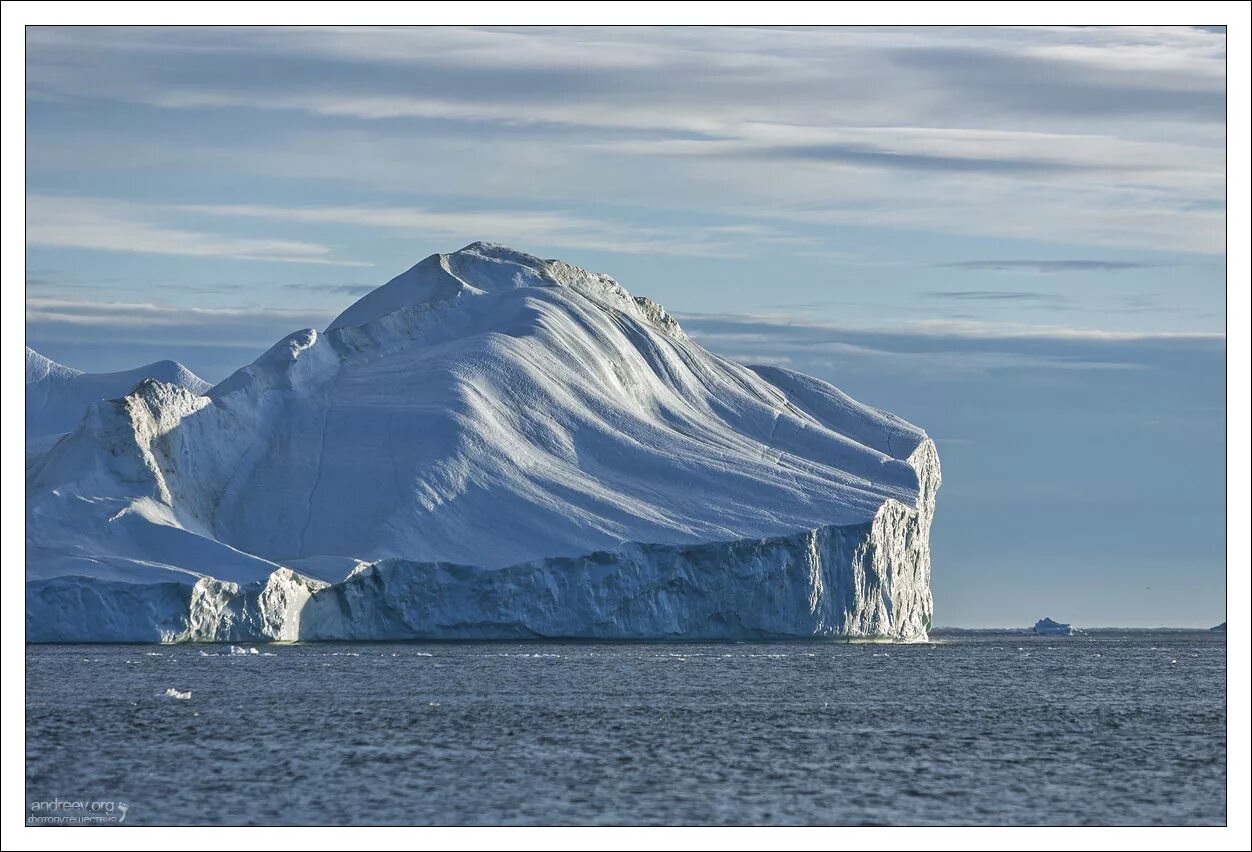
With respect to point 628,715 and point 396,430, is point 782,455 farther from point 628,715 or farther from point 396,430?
point 628,715

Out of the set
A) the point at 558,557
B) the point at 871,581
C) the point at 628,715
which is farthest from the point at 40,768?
the point at 871,581

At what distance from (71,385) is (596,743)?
251 feet

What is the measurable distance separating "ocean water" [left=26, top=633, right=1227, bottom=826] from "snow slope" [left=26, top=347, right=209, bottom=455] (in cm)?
4145

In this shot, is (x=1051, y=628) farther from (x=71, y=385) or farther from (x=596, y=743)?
(x=596, y=743)

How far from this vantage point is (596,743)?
131 ft

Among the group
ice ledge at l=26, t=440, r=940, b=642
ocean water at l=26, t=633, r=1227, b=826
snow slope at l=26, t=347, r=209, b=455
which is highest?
snow slope at l=26, t=347, r=209, b=455

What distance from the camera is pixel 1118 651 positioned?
106 metres

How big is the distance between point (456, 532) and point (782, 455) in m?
25.1

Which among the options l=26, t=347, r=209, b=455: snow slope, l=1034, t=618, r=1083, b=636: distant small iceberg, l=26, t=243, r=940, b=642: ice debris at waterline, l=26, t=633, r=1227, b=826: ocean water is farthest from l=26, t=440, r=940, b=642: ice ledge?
l=1034, t=618, r=1083, b=636: distant small iceberg

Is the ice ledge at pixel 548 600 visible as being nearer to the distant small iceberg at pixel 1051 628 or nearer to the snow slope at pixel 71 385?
the snow slope at pixel 71 385

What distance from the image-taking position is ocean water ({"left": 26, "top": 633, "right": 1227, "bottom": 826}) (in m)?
31.3

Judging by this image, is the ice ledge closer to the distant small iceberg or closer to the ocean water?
the ocean water

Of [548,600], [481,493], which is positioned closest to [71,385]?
[481,493]

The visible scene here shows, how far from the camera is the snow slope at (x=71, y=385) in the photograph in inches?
4183
